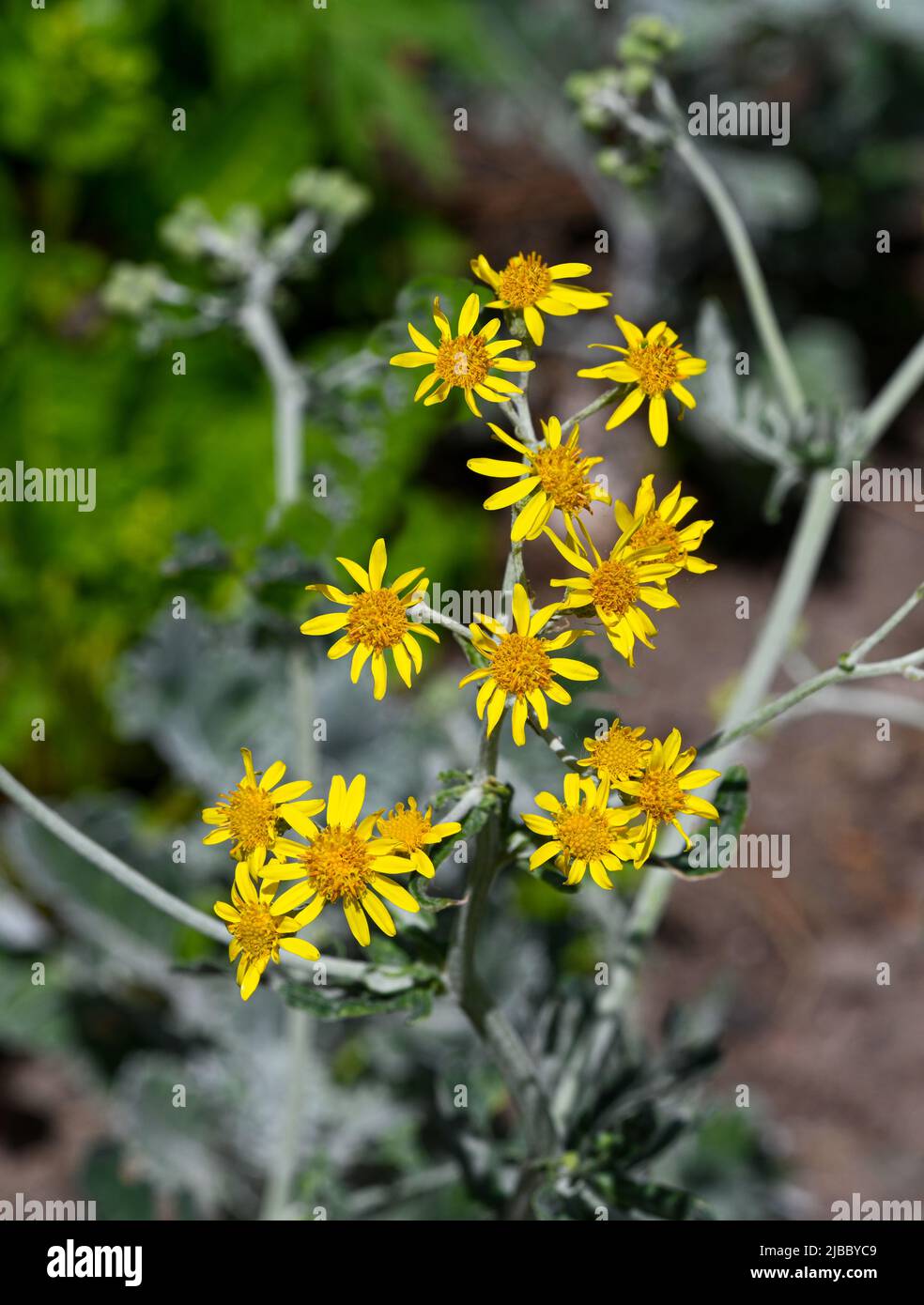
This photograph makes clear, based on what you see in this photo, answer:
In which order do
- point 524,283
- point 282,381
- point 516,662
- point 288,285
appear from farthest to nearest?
point 288,285
point 282,381
point 524,283
point 516,662

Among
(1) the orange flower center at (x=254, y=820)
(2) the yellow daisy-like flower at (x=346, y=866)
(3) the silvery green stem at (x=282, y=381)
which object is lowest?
(2) the yellow daisy-like flower at (x=346, y=866)

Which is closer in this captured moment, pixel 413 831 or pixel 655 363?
pixel 413 831

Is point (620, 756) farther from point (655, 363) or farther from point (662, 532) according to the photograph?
point (655, 363)

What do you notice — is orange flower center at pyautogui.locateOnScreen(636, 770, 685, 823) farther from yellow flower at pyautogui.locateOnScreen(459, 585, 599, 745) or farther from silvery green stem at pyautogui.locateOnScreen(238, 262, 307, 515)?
silvery green stem at pyautogui.locateOnScreen(238, 262, 307, 515)

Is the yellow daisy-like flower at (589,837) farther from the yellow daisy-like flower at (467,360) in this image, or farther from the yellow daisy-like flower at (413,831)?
the yellow daisy-like flower at (467,360)

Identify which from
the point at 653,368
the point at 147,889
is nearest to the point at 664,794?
the point at 653,368

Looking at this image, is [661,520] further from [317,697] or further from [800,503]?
[800,503]

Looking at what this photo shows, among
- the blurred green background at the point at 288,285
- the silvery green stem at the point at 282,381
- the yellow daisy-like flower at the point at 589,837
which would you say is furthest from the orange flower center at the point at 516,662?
the blurred green background at the point at 288,285
